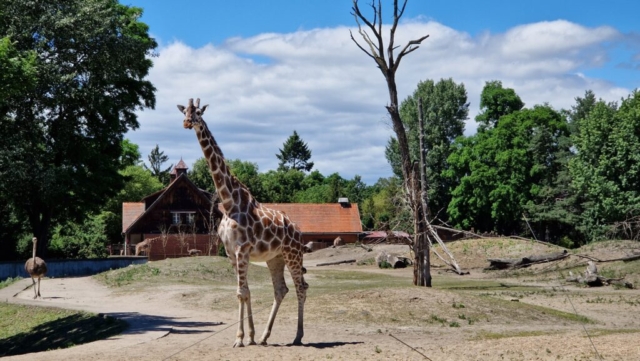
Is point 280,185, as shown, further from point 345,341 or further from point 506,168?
point 345,341

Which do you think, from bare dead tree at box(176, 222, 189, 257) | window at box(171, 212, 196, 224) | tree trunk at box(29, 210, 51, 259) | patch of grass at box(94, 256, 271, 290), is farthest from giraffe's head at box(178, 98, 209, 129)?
window at box(171, 212, 196, 224)

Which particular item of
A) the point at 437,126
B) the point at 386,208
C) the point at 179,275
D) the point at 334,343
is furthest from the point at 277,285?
the point at 437,126

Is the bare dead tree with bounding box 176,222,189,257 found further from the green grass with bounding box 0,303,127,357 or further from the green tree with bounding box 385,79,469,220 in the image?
the green grass with bounding box 0,303,127,357

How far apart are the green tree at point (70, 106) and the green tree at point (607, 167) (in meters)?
32.5

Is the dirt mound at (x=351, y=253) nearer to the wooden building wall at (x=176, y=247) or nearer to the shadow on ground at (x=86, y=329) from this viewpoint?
the wooden building wall at (x=176, y=247)

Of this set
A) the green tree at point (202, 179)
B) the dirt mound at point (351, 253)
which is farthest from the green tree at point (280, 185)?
the dirt mound at point (351, 253)

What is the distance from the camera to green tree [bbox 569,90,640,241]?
194 ft

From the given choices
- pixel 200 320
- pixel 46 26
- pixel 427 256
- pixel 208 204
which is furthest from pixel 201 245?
pixel 200 320

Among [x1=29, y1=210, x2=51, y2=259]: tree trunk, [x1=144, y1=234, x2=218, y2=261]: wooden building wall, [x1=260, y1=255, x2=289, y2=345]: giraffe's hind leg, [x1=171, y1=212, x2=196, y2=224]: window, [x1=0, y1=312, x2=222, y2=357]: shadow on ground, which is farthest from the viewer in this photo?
[x1=171, y1=212, x2=196, y2=224]: window

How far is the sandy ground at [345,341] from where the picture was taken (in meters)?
16.3

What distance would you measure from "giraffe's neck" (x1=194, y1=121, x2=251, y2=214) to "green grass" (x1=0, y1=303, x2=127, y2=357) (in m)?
5.70

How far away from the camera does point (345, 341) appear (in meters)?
18.8

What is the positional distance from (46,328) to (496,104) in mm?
67407

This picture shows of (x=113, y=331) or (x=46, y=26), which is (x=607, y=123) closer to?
(x=46, y=26)
